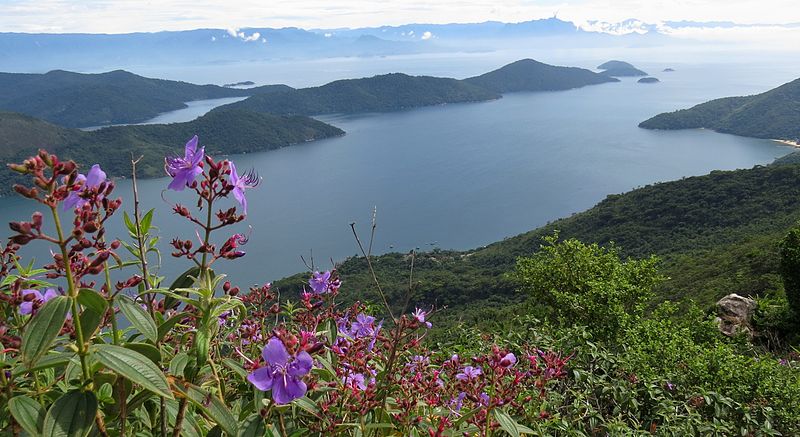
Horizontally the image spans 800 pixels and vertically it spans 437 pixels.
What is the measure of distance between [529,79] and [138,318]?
520ft

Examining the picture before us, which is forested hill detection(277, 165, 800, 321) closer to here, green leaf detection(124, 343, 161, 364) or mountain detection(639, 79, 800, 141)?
green leaf detection(124, 343, 161, 364)

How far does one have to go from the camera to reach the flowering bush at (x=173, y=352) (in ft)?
2.44

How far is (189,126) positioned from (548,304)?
89.1 metres

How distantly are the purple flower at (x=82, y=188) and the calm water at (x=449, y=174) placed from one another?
108 ft

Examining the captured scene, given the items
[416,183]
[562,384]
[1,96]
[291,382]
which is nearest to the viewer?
[291,382]

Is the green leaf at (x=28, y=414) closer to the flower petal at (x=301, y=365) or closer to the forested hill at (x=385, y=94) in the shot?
the flower petal at (x=301, y=365)

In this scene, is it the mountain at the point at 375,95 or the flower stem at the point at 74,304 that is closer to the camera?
the flower stem at the point at 74,304

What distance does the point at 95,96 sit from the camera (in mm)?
117438

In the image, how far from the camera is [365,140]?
3848 inches

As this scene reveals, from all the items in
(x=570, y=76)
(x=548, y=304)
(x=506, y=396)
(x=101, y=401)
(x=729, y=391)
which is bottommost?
(x=548, y=304)

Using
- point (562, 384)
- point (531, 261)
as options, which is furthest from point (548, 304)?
point (562, 384)

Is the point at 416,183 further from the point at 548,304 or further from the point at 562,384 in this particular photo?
the point at 562,384

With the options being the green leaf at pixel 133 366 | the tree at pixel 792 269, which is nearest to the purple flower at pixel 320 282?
the green leaf at pixel 133 366

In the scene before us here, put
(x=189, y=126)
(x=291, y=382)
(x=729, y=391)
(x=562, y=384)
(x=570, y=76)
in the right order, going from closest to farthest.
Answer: (x=291, y=382), (x=562, y=384), (x=729, y=391), (x=189, y=126), (x=570, y=76)
